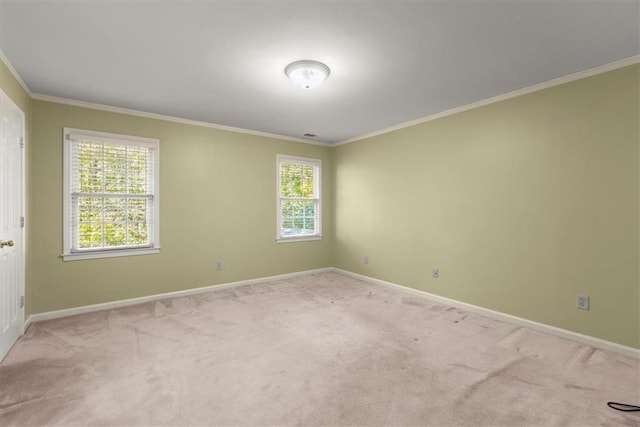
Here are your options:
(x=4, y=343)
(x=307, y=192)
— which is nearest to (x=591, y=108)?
(x=307, y=192)

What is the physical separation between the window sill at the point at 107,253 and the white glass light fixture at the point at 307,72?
112 inches

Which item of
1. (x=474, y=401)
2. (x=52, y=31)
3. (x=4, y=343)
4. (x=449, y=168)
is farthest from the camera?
(x=449, y=168)

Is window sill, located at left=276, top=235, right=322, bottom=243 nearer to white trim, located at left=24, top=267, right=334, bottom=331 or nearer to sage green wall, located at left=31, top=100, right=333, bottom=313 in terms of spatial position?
sage green wall, located at left=31, top=100, right=333, bottom=313

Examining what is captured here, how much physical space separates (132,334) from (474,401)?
116 inches

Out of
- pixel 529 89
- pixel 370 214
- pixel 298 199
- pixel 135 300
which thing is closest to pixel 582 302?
pixel 529 89

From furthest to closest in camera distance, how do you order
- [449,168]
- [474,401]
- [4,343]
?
[449,168], [4,343], [474,401]

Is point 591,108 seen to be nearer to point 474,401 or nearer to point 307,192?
point 474,401

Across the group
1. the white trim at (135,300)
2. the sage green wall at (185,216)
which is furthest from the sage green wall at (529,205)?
the white trim at (135,300)

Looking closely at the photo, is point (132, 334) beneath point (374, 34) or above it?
beneath

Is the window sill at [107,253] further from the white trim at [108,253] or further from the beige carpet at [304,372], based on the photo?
the beige carpet at [304,372]

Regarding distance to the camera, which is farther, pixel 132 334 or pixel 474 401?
pixel 132 334

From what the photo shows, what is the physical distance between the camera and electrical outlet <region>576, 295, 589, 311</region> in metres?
2.83

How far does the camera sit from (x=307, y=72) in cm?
266

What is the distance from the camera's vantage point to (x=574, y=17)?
6.59ft
